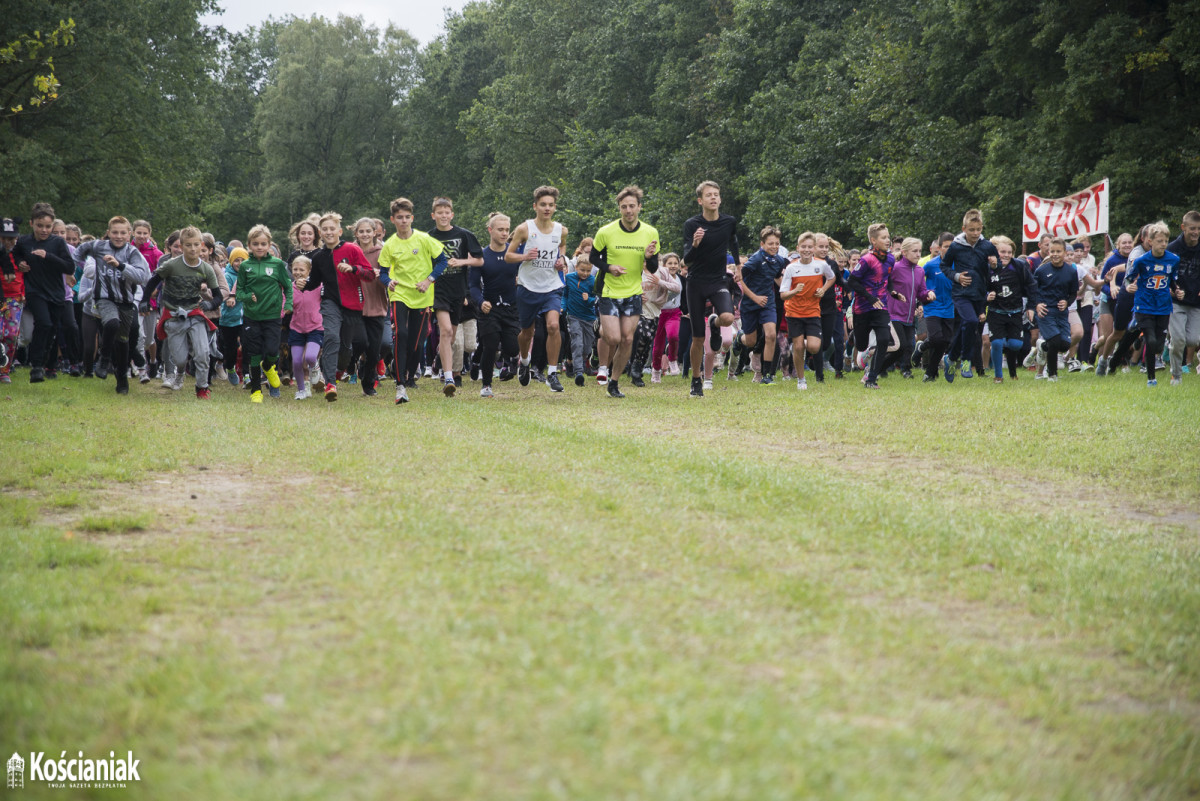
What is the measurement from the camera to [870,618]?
423 centimetres

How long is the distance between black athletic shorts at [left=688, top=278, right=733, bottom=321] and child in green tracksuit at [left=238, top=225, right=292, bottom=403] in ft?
16.6

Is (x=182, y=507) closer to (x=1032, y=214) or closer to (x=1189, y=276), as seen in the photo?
(x=1189, y=276)

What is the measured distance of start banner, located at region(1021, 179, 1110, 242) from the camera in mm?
19938

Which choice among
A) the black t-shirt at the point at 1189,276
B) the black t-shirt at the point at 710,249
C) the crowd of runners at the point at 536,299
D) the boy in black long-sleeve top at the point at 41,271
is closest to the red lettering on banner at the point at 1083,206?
the crowd of runners at the point at 536,299

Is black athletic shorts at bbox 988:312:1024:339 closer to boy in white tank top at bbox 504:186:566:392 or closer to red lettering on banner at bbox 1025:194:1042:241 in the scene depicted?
red lettering on banner at bbox 1025:194:1042:241

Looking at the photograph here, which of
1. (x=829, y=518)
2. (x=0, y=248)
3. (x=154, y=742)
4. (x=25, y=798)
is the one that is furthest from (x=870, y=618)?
(x=0, y=248)

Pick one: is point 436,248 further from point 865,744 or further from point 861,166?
point 861,166

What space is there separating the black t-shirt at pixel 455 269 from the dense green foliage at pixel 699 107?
54.6 feet

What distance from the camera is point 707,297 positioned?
544 inches

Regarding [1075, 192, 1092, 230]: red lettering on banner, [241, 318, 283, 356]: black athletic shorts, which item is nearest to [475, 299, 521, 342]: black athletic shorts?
[241, 318, 283, 356]: black athletic shorts

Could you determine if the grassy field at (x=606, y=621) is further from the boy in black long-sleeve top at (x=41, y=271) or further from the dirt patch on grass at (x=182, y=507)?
the boy in black long-sleeve top at (x=41, y=271)

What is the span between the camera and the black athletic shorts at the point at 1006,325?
16.5m

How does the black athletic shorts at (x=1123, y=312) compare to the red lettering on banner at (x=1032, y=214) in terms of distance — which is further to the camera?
the red lettering on banner at (x=1032, y=214)

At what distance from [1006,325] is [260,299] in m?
10.6
